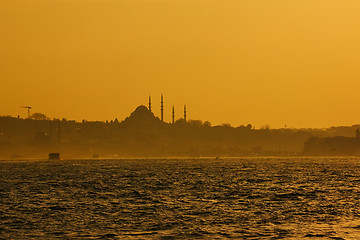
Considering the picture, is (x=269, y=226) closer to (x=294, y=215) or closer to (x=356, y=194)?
(x=294, y=215)

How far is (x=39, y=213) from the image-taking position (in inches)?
2704

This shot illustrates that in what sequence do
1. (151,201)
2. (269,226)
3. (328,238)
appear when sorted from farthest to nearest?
(151,201)
(269,226)
(328,238)

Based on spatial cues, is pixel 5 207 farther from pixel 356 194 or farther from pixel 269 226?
pixel 356 194

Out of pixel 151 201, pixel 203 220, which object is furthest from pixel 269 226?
pixel 151 201

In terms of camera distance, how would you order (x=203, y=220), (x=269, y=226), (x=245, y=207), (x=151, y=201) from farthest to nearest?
1. (x=151, y=201)
2. (x=245, y=207)
3. (x=203, y=220)
4. (x=269, y=226)

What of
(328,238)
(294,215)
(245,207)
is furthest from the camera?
(245,207)

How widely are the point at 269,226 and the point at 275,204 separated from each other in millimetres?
23242

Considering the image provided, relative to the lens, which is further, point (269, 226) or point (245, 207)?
point (245, 207)

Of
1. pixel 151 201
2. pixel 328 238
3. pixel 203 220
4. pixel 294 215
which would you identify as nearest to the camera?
pixel 328 238

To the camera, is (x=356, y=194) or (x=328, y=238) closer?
(x=328, y=238)

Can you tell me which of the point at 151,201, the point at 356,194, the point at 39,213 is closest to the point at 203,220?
the point at 39,213


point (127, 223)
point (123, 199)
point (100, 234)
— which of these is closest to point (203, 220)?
point (127, 223)

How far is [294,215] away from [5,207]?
3322cm

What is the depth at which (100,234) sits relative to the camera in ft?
170
